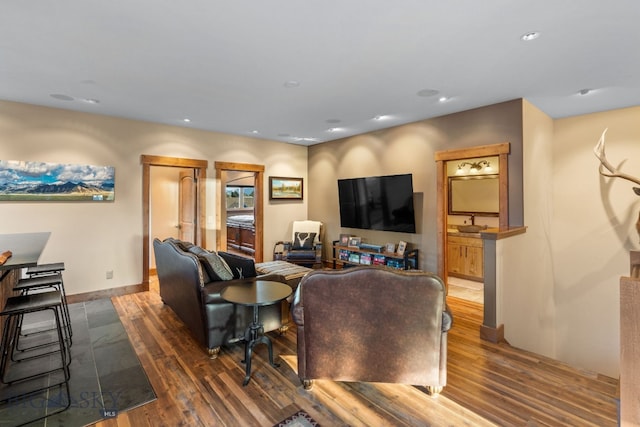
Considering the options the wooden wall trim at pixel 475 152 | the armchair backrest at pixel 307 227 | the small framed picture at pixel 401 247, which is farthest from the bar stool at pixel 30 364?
the wooden wall trim at pixel 475 152

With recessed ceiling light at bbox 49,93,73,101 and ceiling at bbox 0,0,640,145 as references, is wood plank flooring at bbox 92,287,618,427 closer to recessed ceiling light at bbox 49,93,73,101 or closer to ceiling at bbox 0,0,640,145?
ceiling at bbox 0,0,640,145

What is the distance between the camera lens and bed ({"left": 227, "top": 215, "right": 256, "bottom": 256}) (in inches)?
313

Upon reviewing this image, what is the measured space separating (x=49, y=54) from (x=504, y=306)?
515cm

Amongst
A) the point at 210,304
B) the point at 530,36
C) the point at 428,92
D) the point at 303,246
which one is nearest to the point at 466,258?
the point at 303,246

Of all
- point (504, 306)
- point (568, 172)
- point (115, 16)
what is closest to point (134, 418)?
point (115, 16)

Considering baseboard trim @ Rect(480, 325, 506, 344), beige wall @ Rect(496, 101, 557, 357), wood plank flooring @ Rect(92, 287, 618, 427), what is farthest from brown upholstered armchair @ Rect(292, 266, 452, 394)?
beige wall @ Rect(496, 101, 557, 357)

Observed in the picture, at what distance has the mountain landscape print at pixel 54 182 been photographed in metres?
4.09

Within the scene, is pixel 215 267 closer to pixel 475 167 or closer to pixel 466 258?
pixel 466 258

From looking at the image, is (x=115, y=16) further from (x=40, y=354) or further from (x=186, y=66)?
(x=40, y=354)

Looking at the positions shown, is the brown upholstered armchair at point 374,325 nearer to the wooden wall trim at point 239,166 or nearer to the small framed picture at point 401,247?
the small framed picture at point 401,247

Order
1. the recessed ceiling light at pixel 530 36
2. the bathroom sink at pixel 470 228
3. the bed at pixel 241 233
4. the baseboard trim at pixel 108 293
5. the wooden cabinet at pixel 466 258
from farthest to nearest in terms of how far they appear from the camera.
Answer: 1. the bed at pixel 241 233
2. the bathroom sink at pixel 470 228
3. the wooden cabinet at pixel 466 258
4. the baseboard trim at pixel 108 293
5. the recessed ceiling light at pixel 530 36

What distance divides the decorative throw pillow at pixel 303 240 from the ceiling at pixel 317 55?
277 centimetres

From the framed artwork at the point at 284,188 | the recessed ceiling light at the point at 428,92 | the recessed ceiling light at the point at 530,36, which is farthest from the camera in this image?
the framed artwork at the point at 284,188

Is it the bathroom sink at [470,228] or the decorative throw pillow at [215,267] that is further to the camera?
the bathroom sink at [470,228]
